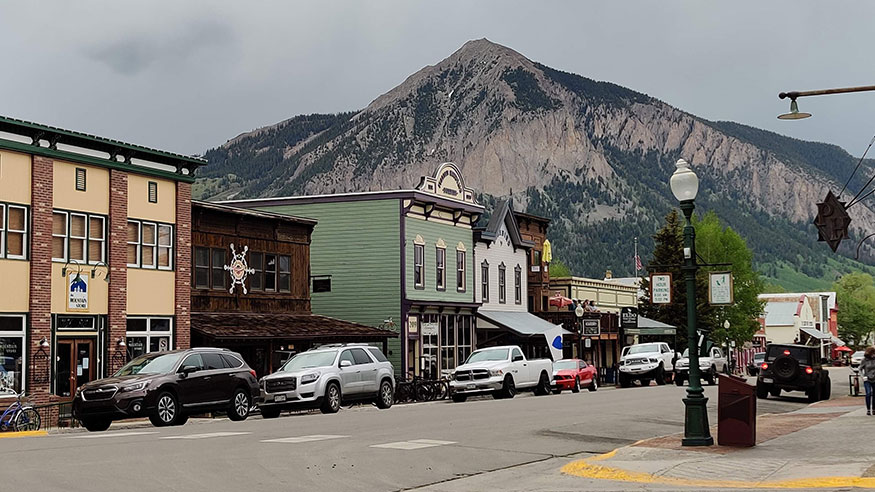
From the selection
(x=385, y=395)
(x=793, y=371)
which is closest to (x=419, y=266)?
(x=385, y=395)

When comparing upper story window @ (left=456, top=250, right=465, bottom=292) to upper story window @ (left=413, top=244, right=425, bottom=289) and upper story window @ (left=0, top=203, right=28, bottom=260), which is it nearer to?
upper story window @ (left=413, top=244, right=425, bottom=289)

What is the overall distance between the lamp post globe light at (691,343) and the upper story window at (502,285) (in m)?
39.2

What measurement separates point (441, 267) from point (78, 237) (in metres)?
20.9

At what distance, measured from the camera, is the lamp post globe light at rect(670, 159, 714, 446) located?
54.3 feet

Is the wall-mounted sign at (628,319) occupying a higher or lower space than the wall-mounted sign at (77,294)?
lower

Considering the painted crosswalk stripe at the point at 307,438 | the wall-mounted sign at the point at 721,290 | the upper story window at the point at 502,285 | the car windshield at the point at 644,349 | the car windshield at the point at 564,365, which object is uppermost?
the upper story window at the point at 502,285

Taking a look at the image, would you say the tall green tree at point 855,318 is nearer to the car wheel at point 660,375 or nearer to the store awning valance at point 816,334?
the store awning valance at point 816,334

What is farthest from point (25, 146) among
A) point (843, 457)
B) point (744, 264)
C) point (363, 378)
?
point (744, 264)

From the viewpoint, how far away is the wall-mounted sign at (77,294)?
105ft

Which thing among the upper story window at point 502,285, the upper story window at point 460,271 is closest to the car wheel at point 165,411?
the upper story window at point 460,271

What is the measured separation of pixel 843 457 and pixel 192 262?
88.0ft

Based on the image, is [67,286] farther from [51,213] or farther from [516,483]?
[516,483]

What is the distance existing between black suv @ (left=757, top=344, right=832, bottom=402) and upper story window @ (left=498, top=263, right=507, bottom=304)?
23666 millimetres

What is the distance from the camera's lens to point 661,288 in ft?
68.5
